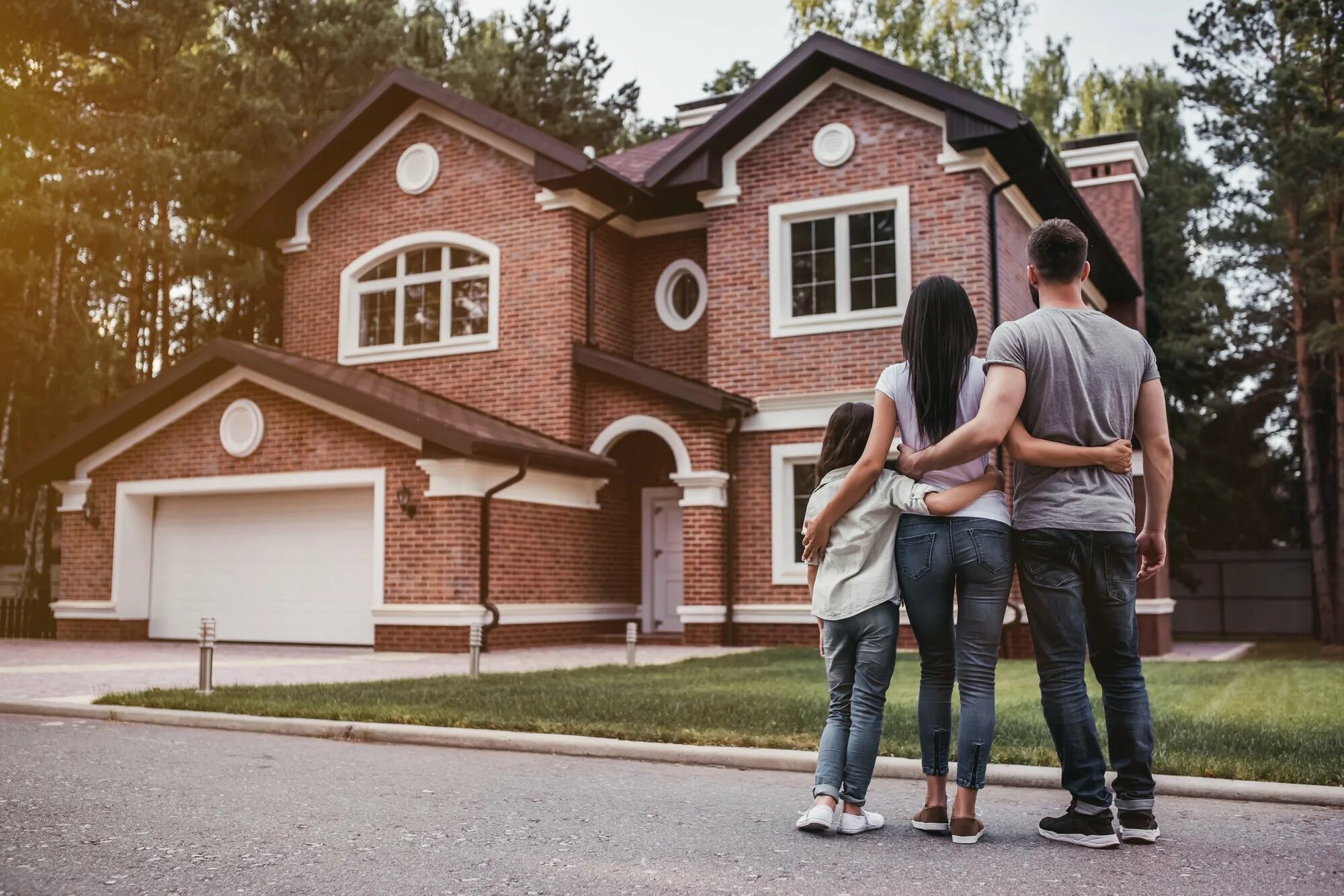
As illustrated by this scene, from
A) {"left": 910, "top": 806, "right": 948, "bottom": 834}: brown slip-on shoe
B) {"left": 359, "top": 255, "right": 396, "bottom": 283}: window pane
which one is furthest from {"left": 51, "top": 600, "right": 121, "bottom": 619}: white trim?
{"left": 910, "top": 806, "right": 948, "bottom": 834}: brown slip-on shoe

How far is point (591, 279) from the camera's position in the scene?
1767cm

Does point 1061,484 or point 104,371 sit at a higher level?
point 104,371

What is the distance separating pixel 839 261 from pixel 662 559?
17.2 feet

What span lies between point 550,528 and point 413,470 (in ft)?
7.21

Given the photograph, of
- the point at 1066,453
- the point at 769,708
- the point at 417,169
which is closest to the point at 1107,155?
the point at 417,169

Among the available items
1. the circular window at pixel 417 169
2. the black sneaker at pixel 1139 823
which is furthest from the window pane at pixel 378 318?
the black sneaker at pixel 1139 823

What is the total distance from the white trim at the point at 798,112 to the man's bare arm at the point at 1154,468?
12.2 m

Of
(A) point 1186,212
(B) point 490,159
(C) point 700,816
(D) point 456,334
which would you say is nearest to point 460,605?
(D) point 456,334

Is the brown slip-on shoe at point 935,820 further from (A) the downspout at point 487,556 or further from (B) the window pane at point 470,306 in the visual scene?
(B) the window pane at point 470,306

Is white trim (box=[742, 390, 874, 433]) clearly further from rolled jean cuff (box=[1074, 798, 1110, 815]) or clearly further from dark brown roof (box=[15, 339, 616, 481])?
rolled jean cuff (box=[1074, 798, 1110, 815])

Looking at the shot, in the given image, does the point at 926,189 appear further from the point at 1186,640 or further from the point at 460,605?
the point at 1186,640

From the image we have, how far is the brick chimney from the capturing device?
20875 mm

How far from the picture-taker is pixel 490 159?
1828 centimetres

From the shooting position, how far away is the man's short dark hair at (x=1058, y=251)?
448 centimetres
